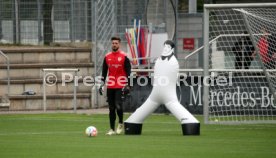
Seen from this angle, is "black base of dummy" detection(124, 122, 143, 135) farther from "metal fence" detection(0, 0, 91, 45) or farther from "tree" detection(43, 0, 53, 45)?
"tree" detection(43, 0, 53, 45)

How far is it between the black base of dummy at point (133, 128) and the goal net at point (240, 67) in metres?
3.39

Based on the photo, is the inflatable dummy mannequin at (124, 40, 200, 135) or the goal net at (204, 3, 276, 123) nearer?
the inflatable dummy mannequin at (124, 40, 200, 135)

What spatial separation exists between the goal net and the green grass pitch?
1.37 m

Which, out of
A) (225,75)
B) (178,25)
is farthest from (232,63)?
(178,25)

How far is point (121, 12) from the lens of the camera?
35562 mm

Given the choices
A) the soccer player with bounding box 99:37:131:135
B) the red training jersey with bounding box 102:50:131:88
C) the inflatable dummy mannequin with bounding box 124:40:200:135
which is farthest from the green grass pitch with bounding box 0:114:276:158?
the red training jersey with bounding box 102:50:131:88

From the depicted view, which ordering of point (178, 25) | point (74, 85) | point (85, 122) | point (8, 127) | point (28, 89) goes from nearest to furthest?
point (8, 127)
point (85, 122)
point (74, 85)
point (28, 89)
point (178, 25)

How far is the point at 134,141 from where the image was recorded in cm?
1958

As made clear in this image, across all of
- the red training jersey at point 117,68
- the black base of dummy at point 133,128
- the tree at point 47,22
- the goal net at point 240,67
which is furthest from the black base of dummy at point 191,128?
the tree at point 47,22

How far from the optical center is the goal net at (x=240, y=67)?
25266 mm

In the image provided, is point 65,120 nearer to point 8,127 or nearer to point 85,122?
point 85,122

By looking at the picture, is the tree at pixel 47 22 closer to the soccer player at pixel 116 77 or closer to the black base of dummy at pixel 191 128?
the soccer player at pixel 116 77

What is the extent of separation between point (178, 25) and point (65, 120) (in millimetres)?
9615

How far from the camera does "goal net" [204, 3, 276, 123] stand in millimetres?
25266
